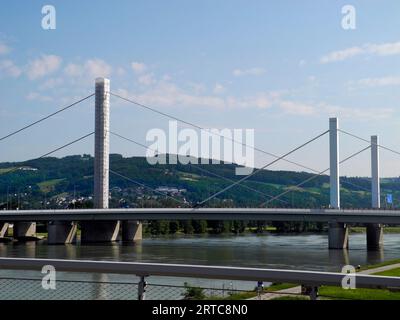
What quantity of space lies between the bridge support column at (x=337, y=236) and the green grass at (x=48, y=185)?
91.2m

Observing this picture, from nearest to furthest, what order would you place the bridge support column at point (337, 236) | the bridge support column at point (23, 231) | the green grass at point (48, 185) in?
the bridge support column at point (337, 236), the bridge support column at point (23, 231), the green grass at point (48, 185)

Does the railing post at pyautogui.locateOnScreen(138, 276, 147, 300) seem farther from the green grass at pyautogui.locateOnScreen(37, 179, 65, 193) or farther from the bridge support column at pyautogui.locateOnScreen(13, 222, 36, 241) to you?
the green grass at pyautogui.locateOnScreen(37, 179, 65, 193)

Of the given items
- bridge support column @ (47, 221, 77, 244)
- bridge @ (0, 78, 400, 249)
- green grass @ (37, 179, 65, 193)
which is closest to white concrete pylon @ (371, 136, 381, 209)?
bridge @ (0, 78, 400, 249)

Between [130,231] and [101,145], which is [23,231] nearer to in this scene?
[130,231]

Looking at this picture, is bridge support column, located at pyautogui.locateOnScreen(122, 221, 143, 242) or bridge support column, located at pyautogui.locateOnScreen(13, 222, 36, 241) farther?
bridge support column, located at pyautogui.locateOnScreen(13, 222, 36, 241)

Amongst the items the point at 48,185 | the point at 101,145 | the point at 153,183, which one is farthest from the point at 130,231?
Answer: the point at 48,185

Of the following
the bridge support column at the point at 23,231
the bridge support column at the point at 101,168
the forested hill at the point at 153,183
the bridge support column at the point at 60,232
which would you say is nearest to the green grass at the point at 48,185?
the forested hill at the point at 153,183

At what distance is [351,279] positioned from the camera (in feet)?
12.9

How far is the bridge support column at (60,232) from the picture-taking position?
47.7 meters

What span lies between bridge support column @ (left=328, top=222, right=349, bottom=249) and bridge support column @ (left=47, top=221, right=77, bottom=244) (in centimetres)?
2118

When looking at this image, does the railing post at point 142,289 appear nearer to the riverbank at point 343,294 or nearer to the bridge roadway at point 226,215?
the riverbank at point 343,294

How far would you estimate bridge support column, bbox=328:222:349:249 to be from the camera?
40.8 metres
